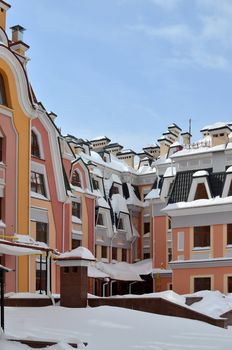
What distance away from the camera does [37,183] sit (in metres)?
29.8

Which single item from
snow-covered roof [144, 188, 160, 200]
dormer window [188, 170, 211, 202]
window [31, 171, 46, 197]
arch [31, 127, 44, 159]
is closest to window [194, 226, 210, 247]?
dormer window [188, 170, 211, 202]

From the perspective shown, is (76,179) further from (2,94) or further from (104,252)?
(2,94)

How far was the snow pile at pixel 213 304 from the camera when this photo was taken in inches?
853

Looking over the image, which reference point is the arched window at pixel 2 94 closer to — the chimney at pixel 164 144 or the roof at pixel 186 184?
the roof at pixel 186 184

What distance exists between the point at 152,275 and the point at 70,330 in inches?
1087

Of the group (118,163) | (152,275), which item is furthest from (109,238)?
(118,163)

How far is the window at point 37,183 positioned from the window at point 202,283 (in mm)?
9201

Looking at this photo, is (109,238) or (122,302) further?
(109,238)

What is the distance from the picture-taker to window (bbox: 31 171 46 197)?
2941cm

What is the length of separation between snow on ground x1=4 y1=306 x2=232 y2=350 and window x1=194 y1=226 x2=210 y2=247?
1517 cm

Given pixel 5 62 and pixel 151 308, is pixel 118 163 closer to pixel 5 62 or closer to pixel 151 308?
pixel 5 62

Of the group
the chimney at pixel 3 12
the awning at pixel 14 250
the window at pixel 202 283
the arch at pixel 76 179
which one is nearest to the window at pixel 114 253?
the arch at pixel 76 179

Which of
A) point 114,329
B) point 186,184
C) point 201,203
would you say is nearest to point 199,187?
point 186,184

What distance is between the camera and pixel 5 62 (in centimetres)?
2678
